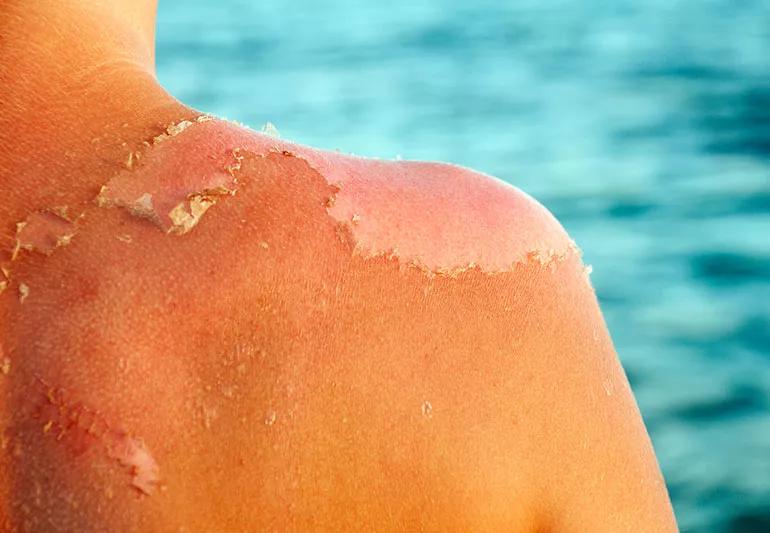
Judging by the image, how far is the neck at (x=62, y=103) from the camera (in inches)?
30.3

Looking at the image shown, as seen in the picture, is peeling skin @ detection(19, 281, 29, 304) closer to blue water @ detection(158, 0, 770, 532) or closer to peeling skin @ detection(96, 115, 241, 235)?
peeling skin @ detection(96, 115, 241, 235)

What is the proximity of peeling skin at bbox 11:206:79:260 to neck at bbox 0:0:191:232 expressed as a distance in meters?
0.01

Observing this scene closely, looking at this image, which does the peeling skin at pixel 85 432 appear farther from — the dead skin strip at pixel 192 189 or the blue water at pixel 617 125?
the blue water at pixel 617 125

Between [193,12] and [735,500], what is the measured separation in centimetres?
690

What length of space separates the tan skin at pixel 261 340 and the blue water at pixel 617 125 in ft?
6.51

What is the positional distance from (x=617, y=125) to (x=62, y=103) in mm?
4698

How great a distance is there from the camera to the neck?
30.3 inches

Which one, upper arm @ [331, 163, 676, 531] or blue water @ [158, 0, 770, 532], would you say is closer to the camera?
upper arm @ [331, 163, 676, 531]

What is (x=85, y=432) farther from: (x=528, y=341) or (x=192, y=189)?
(x=528, y=341)

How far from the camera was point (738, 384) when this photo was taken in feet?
10.3

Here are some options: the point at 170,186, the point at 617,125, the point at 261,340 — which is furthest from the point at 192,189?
the point at 617,125

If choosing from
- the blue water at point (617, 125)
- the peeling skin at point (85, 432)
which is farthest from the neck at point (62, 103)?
the blue water at point (617, 125)

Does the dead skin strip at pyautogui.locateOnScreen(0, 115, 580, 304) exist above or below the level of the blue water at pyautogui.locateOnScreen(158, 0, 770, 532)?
below

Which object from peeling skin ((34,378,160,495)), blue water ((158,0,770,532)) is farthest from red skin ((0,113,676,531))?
blue water ((158,0,770,532))
